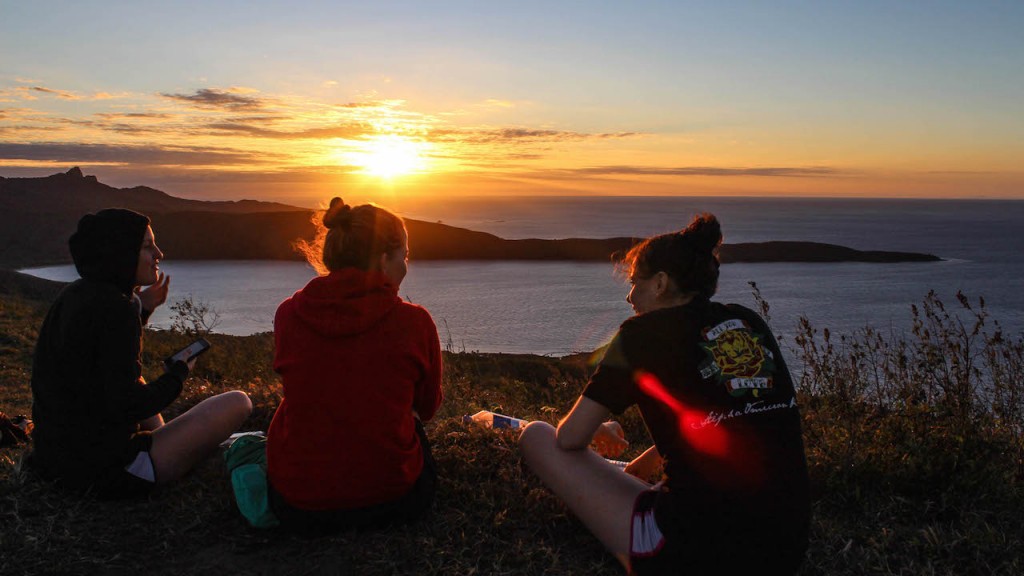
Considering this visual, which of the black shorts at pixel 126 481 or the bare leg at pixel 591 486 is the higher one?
the bare leg at pixel 591 486

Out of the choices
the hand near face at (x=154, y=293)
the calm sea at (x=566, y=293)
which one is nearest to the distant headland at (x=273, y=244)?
the calm sea at (x=566, y=293)

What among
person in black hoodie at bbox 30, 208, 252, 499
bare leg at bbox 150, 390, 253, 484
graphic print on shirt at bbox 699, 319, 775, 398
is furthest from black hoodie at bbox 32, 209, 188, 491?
graphic print on shirt at bbox 699, 319, 775, 398

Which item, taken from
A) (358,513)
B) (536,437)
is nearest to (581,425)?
(536,437)

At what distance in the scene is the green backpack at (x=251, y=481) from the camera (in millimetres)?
3213

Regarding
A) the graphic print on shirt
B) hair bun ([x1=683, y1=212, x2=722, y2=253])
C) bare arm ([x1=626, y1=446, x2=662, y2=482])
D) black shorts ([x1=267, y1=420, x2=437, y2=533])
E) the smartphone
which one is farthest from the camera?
the smartphone

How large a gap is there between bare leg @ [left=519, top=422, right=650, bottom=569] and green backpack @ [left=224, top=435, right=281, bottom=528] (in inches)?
51.1

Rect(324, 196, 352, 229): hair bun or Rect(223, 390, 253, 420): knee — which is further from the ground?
Rect(324, 196, 352, 229): hair bun

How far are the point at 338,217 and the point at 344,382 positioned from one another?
2.35ft

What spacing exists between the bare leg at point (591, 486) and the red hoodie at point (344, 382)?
→ 677mm

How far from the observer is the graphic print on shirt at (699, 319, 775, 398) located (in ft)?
7.94

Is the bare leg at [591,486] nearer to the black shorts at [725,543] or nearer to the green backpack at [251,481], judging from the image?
the black shorts at [725,543]

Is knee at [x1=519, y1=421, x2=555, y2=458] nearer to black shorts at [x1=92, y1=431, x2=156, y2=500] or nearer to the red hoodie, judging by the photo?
the red hoodie

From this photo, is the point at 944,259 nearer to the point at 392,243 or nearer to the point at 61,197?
the point at 392,243

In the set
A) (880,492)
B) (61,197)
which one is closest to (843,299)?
(880,492)
